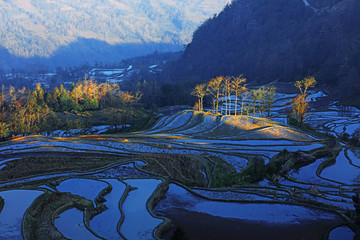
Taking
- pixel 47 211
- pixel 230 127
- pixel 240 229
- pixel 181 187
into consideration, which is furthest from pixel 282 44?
pixel 47 211

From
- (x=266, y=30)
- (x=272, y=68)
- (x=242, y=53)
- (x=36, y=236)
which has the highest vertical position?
(x=266, y=30)

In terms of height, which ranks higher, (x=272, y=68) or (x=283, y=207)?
(x=272, y=68)

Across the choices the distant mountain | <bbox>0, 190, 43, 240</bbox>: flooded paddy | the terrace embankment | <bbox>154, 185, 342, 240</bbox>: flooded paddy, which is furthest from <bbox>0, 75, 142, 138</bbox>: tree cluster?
the distant mountain

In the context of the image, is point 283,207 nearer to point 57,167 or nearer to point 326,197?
point 326,197

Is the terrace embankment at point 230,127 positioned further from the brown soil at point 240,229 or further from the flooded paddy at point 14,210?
the flooded paddy at point 14,210

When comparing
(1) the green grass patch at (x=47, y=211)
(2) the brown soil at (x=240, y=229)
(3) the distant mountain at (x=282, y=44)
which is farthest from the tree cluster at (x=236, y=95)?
(1) the green grass patch at (x=47, y=211)

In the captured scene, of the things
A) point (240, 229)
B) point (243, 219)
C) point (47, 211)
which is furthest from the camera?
point (47, 211)

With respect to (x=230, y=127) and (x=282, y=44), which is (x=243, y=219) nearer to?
(x=230, y=127)

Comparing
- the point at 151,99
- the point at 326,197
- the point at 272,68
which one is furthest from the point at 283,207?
the point at 272,68
